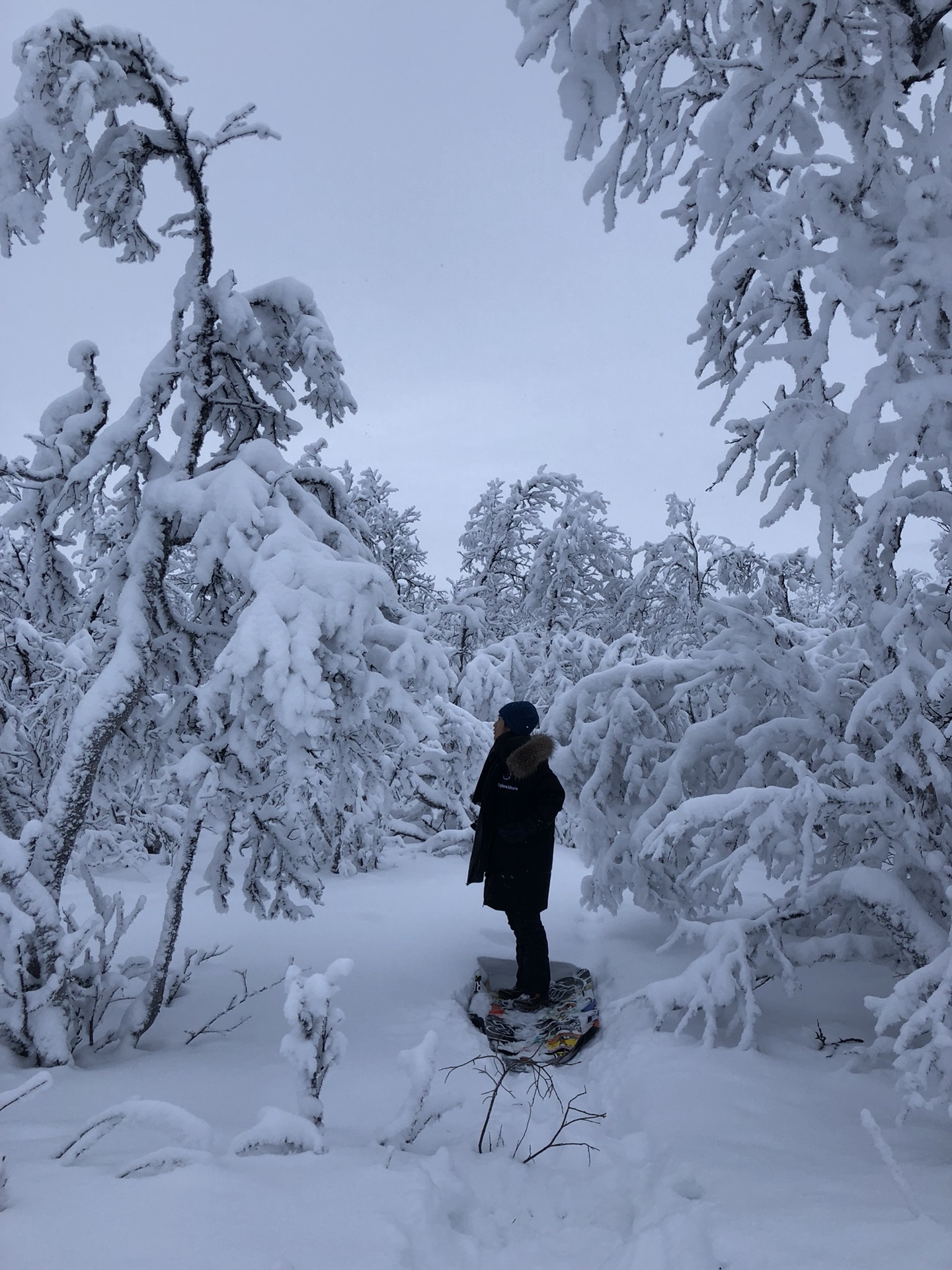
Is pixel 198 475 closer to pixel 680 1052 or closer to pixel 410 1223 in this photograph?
pixel 410 1223

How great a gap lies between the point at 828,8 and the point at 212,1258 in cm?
504

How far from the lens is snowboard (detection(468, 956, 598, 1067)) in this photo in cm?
434

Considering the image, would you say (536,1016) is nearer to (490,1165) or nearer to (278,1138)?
(490,1165)

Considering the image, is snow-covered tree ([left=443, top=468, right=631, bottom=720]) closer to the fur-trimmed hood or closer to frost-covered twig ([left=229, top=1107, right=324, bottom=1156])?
the fur-trimmed hood

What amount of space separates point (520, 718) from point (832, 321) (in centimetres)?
325

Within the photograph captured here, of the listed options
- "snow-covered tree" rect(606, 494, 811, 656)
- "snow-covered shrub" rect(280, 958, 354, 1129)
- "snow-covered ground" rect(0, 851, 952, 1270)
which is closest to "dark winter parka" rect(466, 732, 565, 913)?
"snow-covered ground" rect(0, 851, 952, 1270)

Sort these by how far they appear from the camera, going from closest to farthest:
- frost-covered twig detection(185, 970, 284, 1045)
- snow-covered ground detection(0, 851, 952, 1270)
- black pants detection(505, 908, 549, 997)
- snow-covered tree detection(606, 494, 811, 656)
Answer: snow-covered ground detection(0, 851, 952, 1270) → frost-covered twig detection(185, 970, 284, 1045) → black pants detection(505, 908, 549, 997) → snow-covered tree detection(606, 494, 811, 656)

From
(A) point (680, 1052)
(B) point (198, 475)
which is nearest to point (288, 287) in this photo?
(B) point (198, 475)

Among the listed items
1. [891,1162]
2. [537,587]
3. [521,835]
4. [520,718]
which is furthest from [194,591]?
[537,587]

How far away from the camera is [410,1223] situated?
86.1 inches

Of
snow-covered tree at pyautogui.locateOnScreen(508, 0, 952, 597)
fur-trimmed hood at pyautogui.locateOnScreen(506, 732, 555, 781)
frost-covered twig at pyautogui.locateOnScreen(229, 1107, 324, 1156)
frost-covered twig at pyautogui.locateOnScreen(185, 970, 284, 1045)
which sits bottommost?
frost-covered twig at pyautogui.locateOnScreen(185, 970, 284, 1045)

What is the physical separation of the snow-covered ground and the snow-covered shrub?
21cm

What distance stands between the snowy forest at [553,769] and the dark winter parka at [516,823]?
43 centimetres

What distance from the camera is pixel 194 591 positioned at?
17.0 feet
